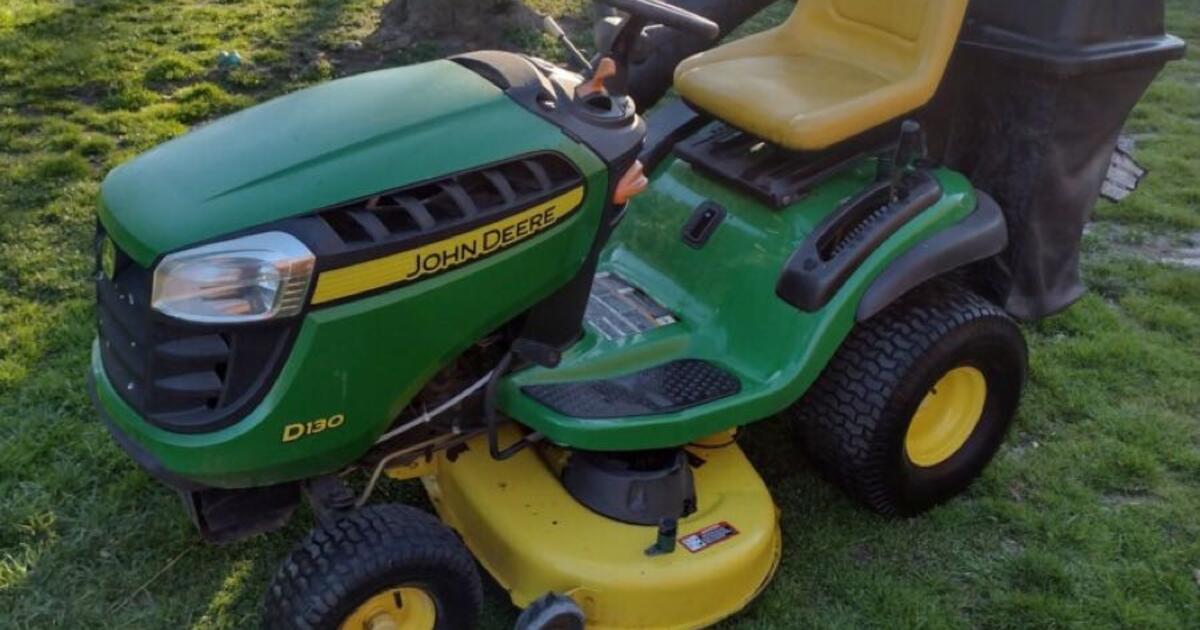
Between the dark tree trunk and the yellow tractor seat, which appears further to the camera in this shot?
the dark tree trunk

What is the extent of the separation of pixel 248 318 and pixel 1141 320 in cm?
313

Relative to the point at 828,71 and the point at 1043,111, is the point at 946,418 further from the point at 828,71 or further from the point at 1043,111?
the point at 828,71

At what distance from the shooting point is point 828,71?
304 cm

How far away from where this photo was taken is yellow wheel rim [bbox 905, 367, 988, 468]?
2.97 metres

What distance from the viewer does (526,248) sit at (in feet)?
7.36

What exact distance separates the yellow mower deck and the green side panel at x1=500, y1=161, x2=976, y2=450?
20 centimetres

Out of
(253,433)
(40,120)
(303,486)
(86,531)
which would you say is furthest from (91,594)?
(40,120)

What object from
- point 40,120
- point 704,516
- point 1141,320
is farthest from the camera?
point 40,120

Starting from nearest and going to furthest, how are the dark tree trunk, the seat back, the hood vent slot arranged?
the hood vent slot → the seat back → the dark tree trunk

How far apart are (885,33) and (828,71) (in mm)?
177

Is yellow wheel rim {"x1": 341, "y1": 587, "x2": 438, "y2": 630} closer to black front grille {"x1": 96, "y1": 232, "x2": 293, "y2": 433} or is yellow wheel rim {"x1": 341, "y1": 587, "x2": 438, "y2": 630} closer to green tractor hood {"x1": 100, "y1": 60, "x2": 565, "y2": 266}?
black front grille {"x1": 96, "y1": 232, "x2": 293, "y2": 433}

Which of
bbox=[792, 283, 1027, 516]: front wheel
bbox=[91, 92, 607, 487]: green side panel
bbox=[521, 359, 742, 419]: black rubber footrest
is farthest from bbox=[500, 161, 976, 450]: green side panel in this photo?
bbox=[91, 92, 607, 487]: green side panel

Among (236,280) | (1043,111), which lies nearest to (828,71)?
(1043,111)

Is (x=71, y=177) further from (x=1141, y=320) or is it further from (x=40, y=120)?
(x=1141, y=320)
